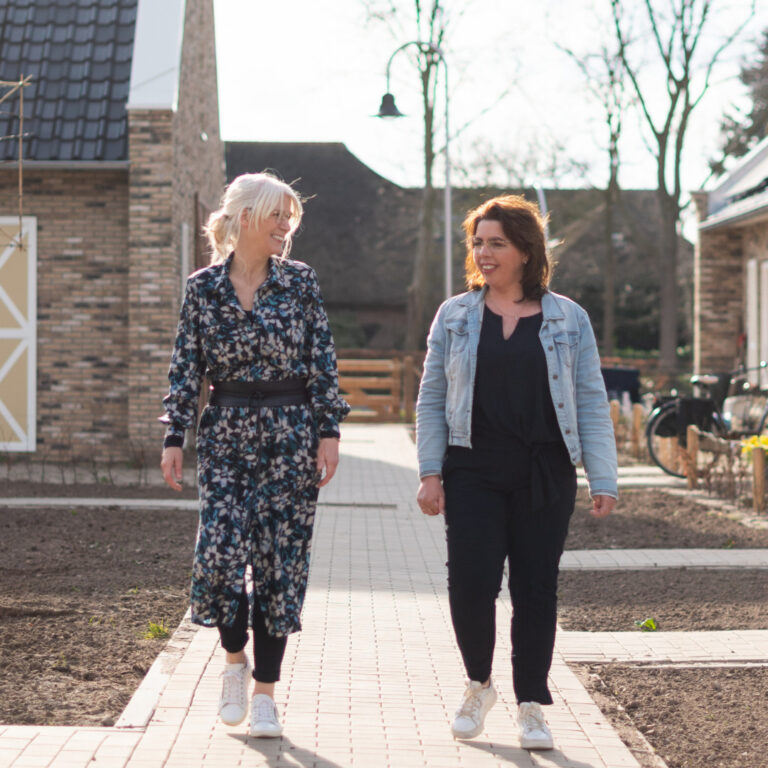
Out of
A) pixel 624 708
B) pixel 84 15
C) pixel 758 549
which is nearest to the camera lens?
pixel 624 708

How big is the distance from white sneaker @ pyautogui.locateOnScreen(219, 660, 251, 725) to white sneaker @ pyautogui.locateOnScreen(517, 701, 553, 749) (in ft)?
3.05

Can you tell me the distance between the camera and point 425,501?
4.34 metres

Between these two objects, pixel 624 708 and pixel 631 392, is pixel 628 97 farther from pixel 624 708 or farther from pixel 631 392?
pixel 624 708

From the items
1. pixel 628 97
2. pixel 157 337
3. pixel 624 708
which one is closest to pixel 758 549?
pixel 624 708

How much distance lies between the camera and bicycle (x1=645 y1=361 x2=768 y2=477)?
13531 mm

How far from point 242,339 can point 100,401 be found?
1062 centimetres

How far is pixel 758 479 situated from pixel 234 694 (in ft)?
23.3

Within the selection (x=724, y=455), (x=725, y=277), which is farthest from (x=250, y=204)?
(x=725, y=277)

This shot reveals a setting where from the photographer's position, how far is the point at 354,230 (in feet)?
132

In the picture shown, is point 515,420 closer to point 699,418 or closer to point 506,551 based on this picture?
point 506,551

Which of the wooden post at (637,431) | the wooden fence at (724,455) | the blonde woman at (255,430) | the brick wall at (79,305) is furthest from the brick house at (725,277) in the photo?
the blonde woman at (255,430)

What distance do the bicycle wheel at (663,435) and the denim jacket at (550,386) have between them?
9481 mm

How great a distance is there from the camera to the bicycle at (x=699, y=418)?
13.5 metres

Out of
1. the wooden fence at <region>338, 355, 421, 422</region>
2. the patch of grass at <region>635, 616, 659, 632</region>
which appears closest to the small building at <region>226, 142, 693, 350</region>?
the wooden fence at <region>338, 355, 421, 422</region>
